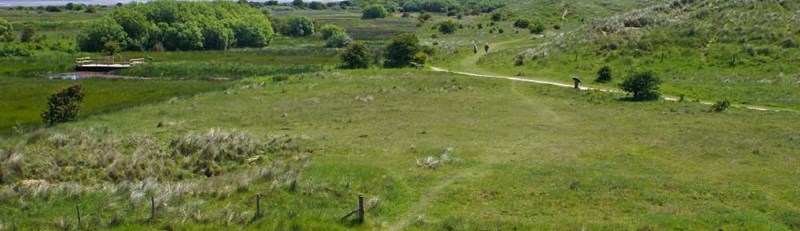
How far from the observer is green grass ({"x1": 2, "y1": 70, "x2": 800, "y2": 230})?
76.9 ft

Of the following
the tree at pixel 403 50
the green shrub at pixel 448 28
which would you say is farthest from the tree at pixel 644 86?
the green shrub at pixel 448 28

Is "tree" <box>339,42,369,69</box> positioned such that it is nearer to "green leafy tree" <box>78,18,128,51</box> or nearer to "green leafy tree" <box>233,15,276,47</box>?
"green leafy tree" <box>78,18,128,51</box>

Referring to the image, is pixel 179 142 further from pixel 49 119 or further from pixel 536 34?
pixel 536 34

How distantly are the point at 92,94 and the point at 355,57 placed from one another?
25075 millimetres

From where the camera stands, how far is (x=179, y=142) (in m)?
34.3

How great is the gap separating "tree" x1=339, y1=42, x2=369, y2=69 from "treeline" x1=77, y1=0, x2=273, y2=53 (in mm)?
42744

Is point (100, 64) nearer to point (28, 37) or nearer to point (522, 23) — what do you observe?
point (28, 37)

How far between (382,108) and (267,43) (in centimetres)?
8371

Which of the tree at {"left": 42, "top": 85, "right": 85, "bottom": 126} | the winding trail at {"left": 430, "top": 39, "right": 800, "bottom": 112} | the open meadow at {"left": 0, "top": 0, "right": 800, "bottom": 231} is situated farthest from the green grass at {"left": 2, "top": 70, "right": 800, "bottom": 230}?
the winding trail at {"left": 430, "top": 39, "right": 800, "bottom": 112}

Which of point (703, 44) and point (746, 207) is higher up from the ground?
point (703, 44)

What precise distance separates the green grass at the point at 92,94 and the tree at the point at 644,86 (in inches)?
1334

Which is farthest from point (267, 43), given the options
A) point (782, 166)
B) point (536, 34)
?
point (782, 166)

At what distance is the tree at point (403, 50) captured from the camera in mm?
71625

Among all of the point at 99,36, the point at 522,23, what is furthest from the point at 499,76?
the point at 99,36
